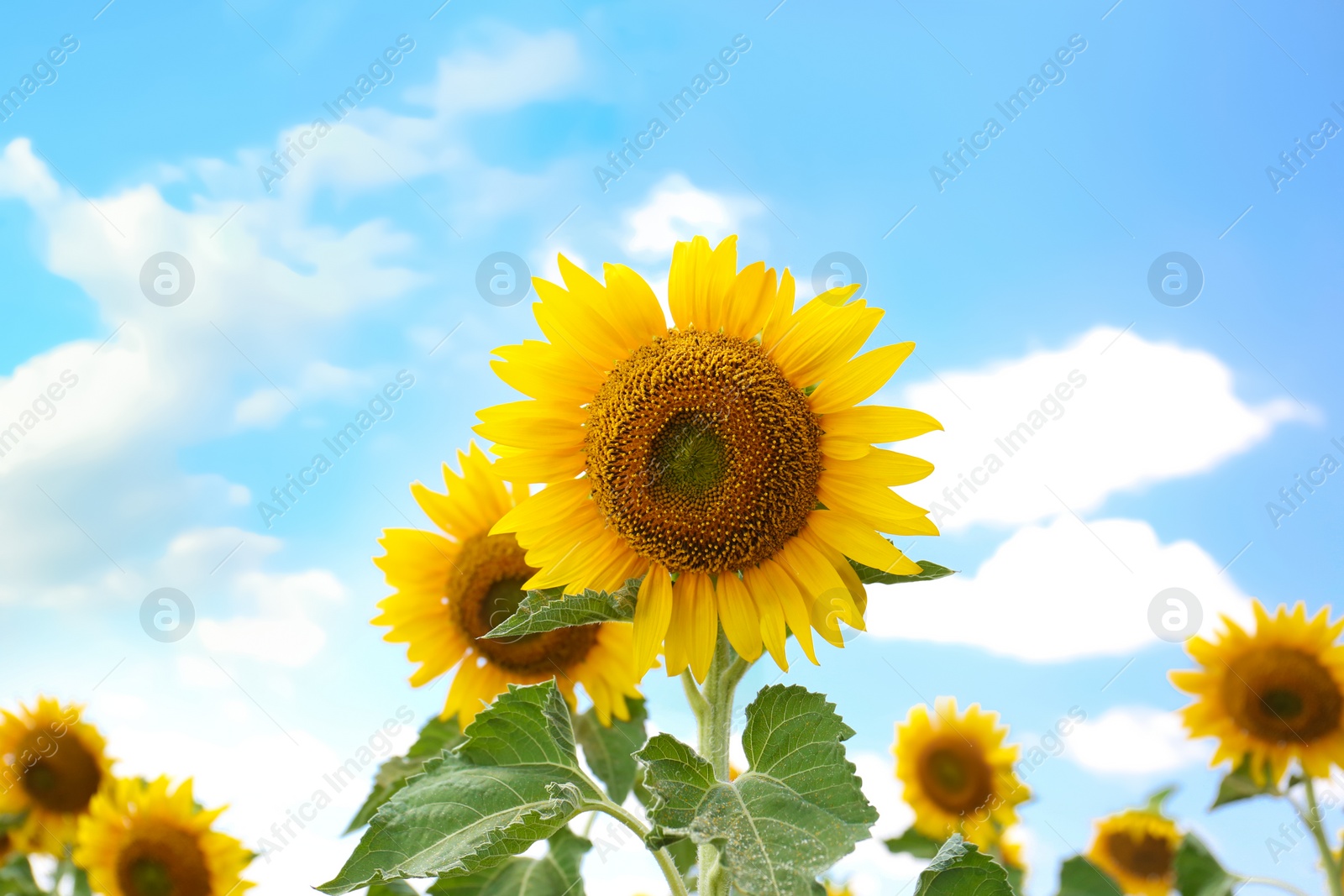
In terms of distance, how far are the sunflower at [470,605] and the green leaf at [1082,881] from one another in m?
3.37

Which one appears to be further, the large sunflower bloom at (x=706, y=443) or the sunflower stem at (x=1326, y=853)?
the sunflower stem at (x=1326, y=853)

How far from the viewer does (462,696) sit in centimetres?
421

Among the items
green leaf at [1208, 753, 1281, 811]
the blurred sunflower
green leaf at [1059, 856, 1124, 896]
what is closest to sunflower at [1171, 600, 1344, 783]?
green leaf at [1208, 753, 1281, 811]

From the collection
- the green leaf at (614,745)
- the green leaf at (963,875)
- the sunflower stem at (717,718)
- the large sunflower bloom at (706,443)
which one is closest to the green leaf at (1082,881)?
the green leaf at (614,745)

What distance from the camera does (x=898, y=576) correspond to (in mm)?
2521

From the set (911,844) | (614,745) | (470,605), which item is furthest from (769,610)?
(911,844)

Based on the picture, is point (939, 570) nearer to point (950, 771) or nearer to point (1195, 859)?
point (1195, 859)

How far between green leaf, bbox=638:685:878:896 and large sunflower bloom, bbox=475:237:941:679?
0.27 m

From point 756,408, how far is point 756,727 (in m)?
0.84

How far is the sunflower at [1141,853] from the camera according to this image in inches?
284

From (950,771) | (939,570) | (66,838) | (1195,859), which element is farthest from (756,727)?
(66,838)

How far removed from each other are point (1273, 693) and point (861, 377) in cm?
469

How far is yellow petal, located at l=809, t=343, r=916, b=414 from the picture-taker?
2650 mm

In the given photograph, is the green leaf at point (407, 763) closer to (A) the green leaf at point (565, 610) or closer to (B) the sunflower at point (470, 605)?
(B) the sunflower at point (470, 605)
